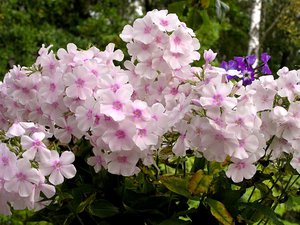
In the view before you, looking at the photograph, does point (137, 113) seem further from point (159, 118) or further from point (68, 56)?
point (68, 56)

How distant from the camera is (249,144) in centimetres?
95

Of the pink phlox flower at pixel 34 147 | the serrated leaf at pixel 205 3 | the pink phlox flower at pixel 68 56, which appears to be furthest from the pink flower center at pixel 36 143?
the serrated leaf at pixel 205 3

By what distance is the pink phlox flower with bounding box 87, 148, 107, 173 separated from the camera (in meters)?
1.02

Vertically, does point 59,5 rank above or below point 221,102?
below

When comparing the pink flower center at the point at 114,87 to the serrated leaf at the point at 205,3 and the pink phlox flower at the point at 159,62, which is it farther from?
the serrated leaf at the point at 205,3

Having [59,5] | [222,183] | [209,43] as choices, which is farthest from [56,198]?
[59,5]

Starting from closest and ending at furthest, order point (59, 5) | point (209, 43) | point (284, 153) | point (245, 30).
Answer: point (284, 153) → point (209, 43) → point (59, 5) → point (245, 30)

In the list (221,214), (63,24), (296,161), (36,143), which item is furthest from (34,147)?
(63,24)

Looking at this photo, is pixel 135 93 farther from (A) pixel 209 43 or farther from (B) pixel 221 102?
(A) pixel 209 43

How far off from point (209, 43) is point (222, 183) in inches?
194

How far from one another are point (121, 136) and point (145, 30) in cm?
24

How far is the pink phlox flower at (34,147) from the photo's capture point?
3.02 feet

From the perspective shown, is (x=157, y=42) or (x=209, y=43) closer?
(x=157, y=42)

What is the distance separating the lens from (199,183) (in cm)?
99
